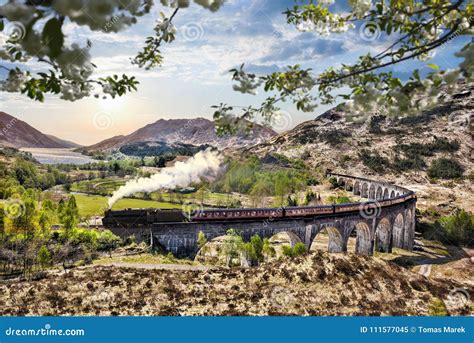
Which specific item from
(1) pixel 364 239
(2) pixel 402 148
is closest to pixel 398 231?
(1) pixel 364 239

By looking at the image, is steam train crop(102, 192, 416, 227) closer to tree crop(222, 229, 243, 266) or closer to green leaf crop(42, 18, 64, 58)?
tree crop(222, 229, 243, 266)

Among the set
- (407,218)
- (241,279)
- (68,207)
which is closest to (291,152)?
(407,218)

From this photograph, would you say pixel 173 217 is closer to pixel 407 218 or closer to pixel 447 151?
pixel 407 218

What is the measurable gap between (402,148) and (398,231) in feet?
284

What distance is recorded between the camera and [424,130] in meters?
133

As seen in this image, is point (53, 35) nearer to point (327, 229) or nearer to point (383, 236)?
point (327, 229)

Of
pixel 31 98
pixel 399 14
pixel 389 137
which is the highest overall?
pixel 389 137

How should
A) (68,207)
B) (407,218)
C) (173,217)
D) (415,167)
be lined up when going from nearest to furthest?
(173,217) < (68,207) < (407,218) < (415,167)

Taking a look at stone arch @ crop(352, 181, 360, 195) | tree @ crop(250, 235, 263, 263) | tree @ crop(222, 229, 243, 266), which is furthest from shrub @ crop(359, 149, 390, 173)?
tree @ crop(222, 229, 243, 266)

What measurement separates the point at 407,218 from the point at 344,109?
162ft

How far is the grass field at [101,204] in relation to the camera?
60625 mm

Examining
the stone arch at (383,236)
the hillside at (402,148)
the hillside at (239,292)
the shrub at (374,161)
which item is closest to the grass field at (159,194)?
the stone arch at (383,236)

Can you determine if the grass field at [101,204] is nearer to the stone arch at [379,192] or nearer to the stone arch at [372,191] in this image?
the stone arch at [379,192]

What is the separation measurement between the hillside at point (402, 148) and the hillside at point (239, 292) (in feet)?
203
